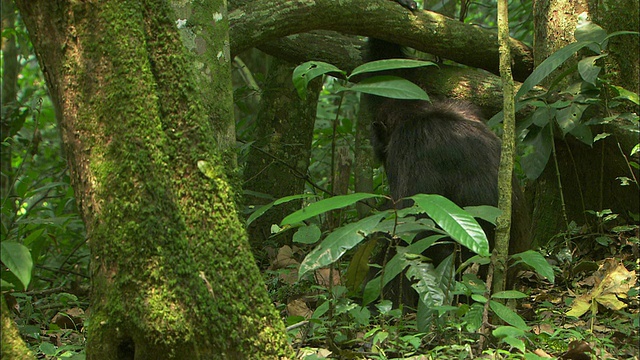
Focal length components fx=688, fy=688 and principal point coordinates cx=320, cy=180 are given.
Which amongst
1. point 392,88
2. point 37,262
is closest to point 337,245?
point 392,88

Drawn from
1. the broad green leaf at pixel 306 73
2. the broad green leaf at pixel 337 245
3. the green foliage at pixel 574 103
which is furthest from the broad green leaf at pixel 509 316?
the green foliage at pixel 574 103

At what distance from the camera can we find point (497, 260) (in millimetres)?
2785

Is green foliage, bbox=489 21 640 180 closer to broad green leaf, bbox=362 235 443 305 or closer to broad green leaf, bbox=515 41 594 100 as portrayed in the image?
broad green leaf, bbox=515 41 594 100

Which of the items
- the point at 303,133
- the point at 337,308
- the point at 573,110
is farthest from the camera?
the point at 303,133

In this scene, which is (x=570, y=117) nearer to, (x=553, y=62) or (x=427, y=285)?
(x=553, y=62)

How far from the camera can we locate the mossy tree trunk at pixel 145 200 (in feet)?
7.17

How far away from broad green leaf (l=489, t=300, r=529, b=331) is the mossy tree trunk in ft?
2.66

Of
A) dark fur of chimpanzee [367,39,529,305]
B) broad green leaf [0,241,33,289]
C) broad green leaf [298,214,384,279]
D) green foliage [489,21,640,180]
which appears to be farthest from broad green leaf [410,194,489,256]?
green foliage [489,21,640,180]

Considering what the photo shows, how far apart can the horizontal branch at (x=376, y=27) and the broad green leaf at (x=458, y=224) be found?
2.13m

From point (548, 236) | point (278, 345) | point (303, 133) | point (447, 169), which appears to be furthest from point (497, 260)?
point (303, 133)

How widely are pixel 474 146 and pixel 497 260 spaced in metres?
1.33

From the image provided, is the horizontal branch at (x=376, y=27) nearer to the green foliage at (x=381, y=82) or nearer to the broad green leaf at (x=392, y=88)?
the green foliage at (x=381, y=82)

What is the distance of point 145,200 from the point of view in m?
2.22

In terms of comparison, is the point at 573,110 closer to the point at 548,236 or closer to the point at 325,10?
the point at 548,236
